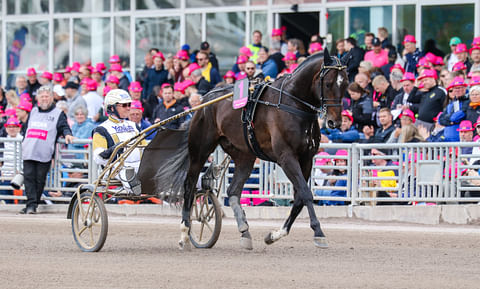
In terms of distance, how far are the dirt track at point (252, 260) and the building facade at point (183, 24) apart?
732cm

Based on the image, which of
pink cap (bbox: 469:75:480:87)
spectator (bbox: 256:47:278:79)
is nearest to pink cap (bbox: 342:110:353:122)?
pink cap (bbox: 469:75:480:87)

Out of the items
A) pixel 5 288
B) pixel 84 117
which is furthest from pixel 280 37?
pixel 5 288

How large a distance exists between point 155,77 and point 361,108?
542cm

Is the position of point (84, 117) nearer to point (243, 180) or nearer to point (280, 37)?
point (280, 37)

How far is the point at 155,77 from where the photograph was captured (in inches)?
764

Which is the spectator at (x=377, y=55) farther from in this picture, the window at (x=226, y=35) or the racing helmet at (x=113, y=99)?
the racing helmet at (x=113, y=99)

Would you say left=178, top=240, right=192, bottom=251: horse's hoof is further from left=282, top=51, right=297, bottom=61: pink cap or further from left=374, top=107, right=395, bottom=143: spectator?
left=282, top=51, right=297, bottom=61: pink cap

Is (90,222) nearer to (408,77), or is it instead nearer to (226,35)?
(408,77)

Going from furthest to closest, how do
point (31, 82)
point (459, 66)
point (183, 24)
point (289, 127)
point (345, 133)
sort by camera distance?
point (183, 24)
point (31, 82)
point (459, 66)
point (345, 133)
point (289, 127)

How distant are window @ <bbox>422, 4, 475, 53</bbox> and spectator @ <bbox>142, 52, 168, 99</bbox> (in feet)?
17.2

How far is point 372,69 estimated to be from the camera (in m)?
16.9

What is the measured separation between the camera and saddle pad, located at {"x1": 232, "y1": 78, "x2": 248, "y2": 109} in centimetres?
1028

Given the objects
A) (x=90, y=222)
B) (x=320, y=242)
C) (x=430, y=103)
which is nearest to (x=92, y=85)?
(x=430, y=103)

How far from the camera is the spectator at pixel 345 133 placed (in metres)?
14.5
